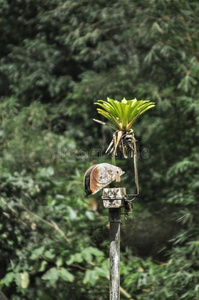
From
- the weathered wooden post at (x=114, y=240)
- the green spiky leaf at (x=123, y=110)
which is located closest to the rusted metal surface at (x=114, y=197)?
the weathered wooden post at (x=114, y=240)

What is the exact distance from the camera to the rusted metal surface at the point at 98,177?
6.08 feet

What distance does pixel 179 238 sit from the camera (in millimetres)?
3352

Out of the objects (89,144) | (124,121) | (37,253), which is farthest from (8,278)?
(89,144)

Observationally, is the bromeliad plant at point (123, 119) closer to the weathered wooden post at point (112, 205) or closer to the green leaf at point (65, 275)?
the weathered wooden post at point (112, 205)

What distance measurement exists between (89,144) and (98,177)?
9.37ft

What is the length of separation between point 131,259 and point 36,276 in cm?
67

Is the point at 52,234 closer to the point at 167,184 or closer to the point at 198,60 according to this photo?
the point at 167,184

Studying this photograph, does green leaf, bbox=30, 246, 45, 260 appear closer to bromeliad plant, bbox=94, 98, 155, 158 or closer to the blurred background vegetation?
the blurred background vegetation

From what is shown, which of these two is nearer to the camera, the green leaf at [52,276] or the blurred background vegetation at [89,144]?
the green leaf at [52,276]

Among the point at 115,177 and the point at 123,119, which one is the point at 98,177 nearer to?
the point at 115,177

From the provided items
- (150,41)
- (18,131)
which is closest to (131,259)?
(18,131)

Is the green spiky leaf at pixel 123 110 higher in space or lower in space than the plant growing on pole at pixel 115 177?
higher

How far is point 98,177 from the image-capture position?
6.10 ft

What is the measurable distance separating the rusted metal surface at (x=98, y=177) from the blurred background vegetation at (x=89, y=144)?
1.44 metres
